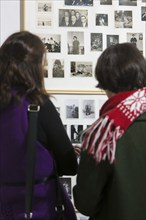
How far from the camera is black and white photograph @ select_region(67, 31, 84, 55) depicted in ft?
5.74

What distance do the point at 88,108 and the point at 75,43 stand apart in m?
0.34

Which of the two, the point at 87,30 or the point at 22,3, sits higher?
the point at 22,3

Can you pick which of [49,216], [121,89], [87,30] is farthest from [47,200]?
[87,30]

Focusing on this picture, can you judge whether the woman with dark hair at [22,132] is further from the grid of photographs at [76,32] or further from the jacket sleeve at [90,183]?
the grid of photographs at [76,32]

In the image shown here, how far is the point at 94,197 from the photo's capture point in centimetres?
100

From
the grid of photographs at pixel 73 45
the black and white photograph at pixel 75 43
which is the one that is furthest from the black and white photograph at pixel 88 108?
the black and white photograph at pixel 75 43

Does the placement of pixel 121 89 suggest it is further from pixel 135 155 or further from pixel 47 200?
pixel 47 200

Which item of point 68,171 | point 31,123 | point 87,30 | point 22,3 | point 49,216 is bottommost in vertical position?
point 49,216

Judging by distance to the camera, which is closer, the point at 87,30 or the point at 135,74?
the point at 135,74

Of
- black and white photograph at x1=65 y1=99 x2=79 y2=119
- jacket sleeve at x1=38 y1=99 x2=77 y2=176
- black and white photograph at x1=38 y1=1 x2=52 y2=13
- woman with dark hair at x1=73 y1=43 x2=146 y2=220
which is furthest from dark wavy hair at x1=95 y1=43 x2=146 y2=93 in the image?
A: black and white photograph at x1=38 y1=1 x2=52 y2=13

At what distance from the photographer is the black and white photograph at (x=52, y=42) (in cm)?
173

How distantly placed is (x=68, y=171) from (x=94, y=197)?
0.18 m

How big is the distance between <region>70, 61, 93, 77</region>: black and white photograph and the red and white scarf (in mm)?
735

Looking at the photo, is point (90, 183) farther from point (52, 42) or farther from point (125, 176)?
point (52, 42)
